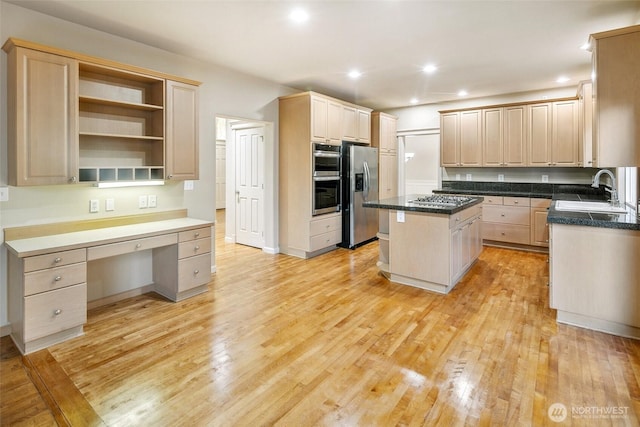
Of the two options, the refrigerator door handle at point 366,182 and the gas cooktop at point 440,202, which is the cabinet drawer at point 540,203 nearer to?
the gas cooktop at point 440,202

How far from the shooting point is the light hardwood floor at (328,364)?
1871mm

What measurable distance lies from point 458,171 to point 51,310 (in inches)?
247

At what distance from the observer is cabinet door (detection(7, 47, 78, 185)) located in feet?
8.52

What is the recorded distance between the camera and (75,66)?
283cm

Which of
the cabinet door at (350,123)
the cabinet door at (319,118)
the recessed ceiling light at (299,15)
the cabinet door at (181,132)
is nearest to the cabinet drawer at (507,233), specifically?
the cabinet door at (350,123)

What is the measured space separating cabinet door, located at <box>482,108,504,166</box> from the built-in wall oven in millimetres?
2579

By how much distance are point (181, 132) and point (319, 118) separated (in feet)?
6.89

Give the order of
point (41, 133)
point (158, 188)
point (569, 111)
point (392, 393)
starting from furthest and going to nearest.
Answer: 1. point (569, 111)
2. point (158, 188)
3. point (41, 133)
4. point (392, 393)

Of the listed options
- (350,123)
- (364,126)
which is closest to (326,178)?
(350,123)

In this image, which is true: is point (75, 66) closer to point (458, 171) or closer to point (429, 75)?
point (429, 75)

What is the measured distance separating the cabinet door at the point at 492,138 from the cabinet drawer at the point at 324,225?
276cm

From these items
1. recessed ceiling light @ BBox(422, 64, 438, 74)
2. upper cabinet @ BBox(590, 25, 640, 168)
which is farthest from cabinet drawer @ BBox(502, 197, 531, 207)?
upper cabinet @ BBox(590, 25, 640, 168)

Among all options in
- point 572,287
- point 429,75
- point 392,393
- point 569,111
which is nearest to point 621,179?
point 569,111

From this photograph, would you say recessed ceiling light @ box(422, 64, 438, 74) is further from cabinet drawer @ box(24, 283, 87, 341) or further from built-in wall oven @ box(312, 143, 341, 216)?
cabinet drawer @ box(24, 283, 87, 341)
